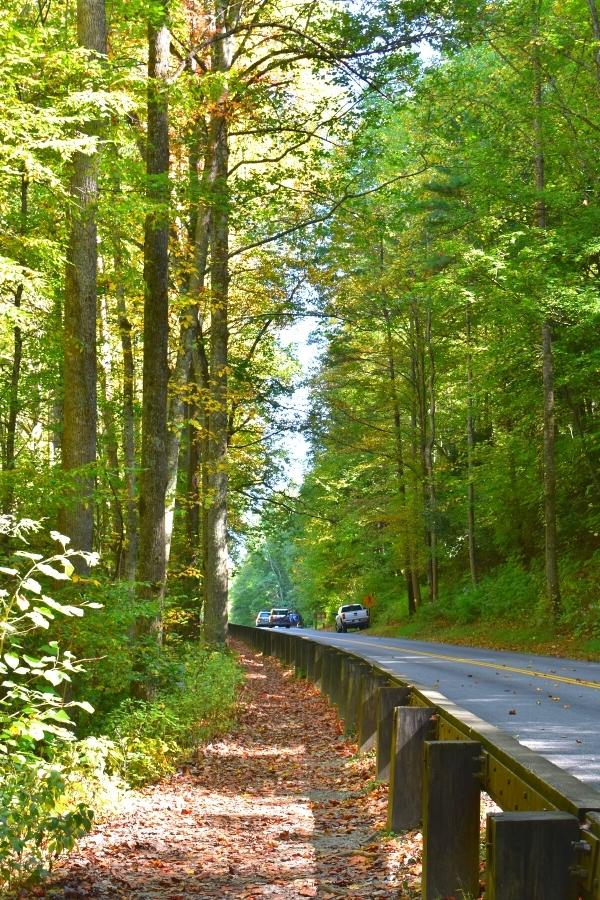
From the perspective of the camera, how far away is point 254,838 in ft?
23.2

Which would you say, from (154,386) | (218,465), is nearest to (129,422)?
(218,465)

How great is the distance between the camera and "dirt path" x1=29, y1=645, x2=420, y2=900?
5707mm

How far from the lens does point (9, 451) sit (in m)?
15.0

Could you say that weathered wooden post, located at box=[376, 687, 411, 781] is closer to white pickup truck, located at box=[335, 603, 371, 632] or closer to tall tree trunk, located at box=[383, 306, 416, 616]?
tall tree trunk, located at box=[383, 306, 416, 616]

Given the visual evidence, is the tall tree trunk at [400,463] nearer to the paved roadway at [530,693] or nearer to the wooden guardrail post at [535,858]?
the paved roadway at [530,693]

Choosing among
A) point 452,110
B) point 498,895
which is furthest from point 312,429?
point 498,895

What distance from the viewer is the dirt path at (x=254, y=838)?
5.71 meters

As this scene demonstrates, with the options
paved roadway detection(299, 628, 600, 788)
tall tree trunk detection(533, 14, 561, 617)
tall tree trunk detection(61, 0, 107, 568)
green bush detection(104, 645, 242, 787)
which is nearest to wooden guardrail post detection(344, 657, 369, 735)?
paved roadway detection(299, 628, 600, 788)

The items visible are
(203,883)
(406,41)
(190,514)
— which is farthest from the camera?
(190,514)

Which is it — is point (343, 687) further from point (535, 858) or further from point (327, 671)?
point (535, 858)

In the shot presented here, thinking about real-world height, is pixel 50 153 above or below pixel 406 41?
below

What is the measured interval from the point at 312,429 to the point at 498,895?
25.9 meters

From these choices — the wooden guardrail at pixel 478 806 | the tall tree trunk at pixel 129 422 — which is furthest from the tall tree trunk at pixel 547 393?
the wooden guardrail at pixel 478 806

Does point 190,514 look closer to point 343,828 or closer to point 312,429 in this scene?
point 312,429
